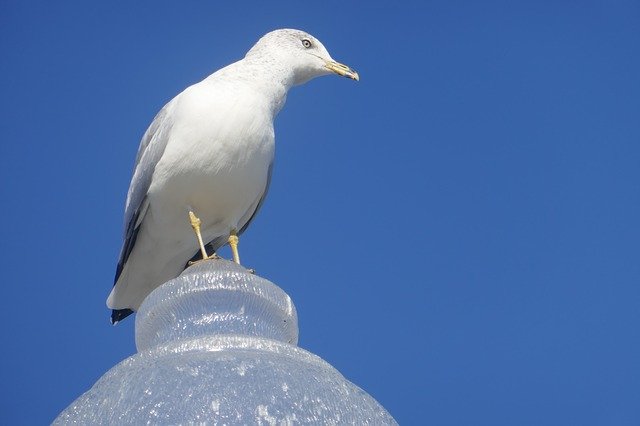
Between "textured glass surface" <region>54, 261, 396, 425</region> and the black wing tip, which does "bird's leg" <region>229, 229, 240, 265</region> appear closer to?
the black wing tip

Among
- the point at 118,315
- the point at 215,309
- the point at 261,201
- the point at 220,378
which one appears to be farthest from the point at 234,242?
the point at 220,378

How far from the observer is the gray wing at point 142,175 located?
20.7 ft

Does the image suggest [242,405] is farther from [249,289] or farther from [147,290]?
[147,290]

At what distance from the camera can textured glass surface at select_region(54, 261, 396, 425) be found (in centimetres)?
377

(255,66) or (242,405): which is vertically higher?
(255,66)

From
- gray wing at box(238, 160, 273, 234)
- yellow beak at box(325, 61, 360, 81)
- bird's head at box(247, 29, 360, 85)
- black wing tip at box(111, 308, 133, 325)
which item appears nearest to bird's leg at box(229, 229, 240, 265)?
gray wing at box(238, 160, 273, 234)

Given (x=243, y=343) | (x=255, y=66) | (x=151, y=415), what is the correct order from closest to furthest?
(x=151, y=415) < (x=243, y=343) < (x=255, y=66)

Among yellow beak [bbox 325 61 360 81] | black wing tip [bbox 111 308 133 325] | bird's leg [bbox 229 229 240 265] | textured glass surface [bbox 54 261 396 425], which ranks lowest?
black wing tip [bbox 111 308 133 325]

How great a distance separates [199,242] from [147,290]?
0.67m

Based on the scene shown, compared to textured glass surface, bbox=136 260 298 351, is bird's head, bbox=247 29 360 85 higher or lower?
higher

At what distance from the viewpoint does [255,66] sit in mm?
6535

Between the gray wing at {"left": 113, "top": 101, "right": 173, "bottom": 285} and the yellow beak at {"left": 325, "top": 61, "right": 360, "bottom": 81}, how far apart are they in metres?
1.13

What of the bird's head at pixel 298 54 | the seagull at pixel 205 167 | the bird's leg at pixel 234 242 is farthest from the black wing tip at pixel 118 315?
the bird's head at pixel 298 54

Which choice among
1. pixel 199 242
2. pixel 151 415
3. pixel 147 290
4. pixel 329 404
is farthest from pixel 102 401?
pixel 147 290
